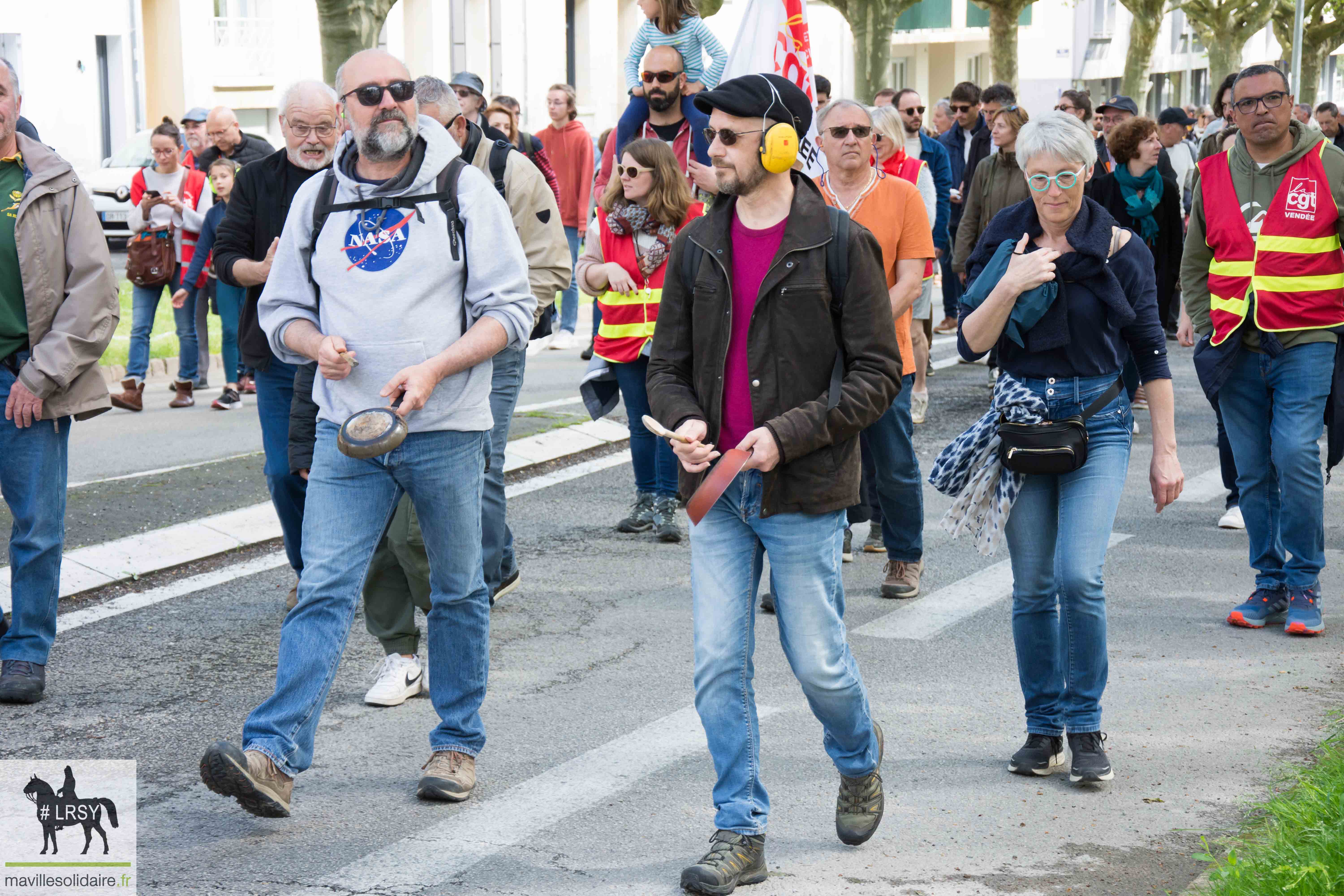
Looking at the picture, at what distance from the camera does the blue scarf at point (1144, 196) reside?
11789mm

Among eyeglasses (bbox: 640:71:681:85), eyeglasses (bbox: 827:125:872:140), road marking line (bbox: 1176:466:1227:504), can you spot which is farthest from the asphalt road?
eyeglasses (bbox: 640:71:681:85)

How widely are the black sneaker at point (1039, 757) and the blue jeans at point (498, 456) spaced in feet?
7.50

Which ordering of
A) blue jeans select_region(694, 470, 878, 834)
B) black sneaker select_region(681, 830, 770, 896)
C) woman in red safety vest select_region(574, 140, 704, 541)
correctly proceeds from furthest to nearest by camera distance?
woman in red safety vest select_region(574, 140, 704, 541)
blue jeans select_region(694, 470, 878, 834)
black sneaker select_region(681, 830, 770, 896)

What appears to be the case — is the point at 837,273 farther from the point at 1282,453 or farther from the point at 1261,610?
the point at 1261,610

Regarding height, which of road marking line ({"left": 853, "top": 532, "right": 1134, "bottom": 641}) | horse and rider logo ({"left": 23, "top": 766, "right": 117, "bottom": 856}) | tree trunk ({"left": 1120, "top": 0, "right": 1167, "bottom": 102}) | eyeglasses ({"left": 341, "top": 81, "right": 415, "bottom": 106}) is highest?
tree trunk ({"left": 1120, "top": 0, "right": 1167, "bottom": 102})

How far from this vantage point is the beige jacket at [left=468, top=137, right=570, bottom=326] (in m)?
6.60

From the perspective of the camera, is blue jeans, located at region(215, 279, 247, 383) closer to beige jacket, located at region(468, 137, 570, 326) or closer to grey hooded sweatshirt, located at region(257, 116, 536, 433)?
beige jacket, located at region(468, 137, 570, 326)

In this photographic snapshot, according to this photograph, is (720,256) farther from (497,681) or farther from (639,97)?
(639,97)

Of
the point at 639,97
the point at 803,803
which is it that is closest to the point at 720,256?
the point at 803,803

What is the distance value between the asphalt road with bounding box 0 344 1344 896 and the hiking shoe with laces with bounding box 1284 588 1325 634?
6cm

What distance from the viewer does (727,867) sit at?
4047mm

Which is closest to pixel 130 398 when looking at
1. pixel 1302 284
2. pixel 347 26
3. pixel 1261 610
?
pixel 347 26

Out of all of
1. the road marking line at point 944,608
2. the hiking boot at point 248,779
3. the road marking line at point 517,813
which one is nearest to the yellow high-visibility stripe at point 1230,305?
the road marking line at point 944,608

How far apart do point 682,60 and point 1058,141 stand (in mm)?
4001
